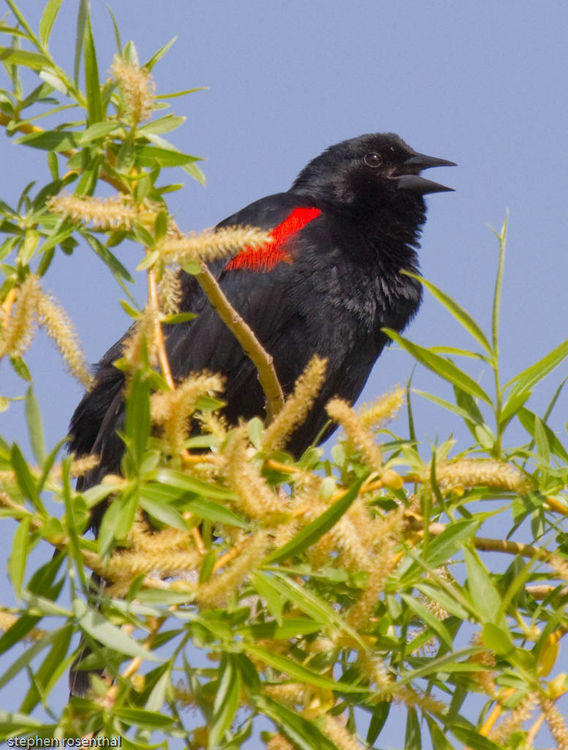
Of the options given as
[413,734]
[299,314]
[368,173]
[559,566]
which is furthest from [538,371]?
[368,173]

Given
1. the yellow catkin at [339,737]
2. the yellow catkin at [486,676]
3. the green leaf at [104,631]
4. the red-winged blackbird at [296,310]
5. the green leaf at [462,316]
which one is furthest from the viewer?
the red-winged blackbird at [296,310]

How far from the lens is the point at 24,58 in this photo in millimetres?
2021

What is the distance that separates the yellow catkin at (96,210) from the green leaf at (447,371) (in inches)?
21.0

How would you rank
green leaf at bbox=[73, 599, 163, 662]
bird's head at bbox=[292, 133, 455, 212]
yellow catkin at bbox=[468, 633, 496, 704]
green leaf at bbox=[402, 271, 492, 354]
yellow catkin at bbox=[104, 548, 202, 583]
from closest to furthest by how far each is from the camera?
1. green leaf at bbox=[73, 599, 163, 662]
2. yellow catkin at bbox=[104, 548, 202, 583]
3. yellow catkin at bbox=[468, 633, 496, 704]
4. green leaf at bbox=[402, 271, 492, 354]
5. bird's head at bbox=[292, 133, 455, 212]

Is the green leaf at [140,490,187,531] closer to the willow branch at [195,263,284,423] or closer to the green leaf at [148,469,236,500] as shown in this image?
the green leaf at [148,469,236,500]

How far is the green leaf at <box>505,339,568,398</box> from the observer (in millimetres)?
2117

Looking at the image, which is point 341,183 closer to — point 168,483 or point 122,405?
point 122,405

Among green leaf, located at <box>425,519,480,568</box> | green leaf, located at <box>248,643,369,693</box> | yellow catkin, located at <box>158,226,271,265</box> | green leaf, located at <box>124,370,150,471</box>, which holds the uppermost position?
yellow catkin, located at <box>158,226,271,265</box>

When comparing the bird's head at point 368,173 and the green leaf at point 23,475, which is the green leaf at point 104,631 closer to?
the green leaf at point 23,475

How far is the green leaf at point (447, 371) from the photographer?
2092 mm

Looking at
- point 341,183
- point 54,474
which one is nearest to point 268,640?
point 54,474

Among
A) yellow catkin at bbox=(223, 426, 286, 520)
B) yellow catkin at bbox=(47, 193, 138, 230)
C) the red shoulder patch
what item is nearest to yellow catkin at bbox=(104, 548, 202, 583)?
yellow catkin at bbox=(223, 426, 286, 520)

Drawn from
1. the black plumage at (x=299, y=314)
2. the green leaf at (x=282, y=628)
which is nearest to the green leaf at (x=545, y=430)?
the green leaf at (x=282, y=628)

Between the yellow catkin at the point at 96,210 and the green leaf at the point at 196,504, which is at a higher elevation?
the yellow catkin at the point at 96,210
